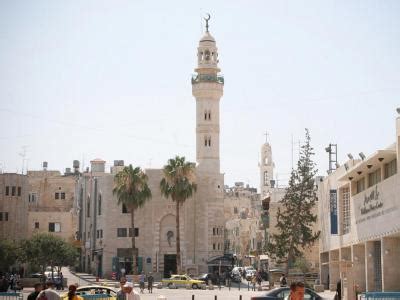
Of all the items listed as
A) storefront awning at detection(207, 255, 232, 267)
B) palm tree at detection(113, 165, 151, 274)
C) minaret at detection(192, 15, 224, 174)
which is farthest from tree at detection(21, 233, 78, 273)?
minaret at detection(192, 15, 224, 174)

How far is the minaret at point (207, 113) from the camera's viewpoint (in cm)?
8600

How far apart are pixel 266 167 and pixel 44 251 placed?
70329 mm

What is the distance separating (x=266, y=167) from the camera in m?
132

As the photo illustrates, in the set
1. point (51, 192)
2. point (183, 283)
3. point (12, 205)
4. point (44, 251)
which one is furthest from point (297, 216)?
point (51, 192)

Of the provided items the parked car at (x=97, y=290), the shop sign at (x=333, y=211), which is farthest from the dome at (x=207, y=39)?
the parked car at (x=97, y=290)

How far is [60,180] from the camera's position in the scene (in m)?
111

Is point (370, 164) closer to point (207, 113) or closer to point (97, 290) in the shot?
point (97, 290)

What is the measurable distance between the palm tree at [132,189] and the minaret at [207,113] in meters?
11.3

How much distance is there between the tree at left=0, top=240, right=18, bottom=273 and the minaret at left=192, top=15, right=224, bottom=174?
25091 millimetres

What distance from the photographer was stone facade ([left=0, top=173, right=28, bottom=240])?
79562 millimetres

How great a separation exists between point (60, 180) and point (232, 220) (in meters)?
38.5

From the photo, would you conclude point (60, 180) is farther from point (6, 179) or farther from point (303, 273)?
point (303, 273)

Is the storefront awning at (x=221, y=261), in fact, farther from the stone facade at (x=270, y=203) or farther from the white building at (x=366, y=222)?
the white building at (x=366, y=222)

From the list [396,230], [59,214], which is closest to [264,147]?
[59,214]
